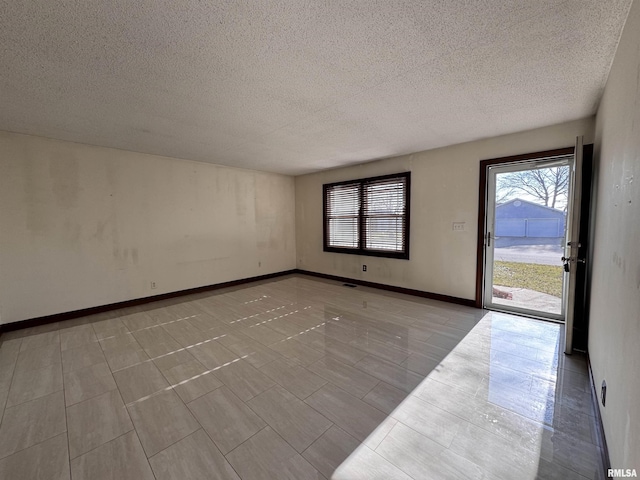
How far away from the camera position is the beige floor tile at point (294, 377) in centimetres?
201

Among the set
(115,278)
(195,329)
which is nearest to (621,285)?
(195,329)

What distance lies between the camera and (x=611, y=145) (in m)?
1.84

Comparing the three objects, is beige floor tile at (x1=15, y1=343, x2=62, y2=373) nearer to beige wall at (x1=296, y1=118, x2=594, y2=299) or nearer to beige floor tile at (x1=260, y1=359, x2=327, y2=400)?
beige floor tile at (x1=260, y1=359, x2=327, y2=400)

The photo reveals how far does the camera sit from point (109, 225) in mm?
3814

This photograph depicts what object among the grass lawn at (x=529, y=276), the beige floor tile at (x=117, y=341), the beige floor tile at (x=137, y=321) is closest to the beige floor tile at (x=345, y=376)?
the beige floor tile at (x=117, y=341)

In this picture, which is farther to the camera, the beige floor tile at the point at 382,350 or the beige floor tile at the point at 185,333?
→ the beige floor tile at the point at 185,333

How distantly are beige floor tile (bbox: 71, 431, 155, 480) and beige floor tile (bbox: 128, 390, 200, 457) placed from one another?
6 cm

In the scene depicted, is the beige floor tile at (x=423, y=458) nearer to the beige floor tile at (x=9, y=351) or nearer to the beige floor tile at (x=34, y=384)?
the beige floor tile at (x=34, y=384)

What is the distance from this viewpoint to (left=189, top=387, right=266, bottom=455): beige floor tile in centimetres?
157

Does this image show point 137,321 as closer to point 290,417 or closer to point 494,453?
point 290,417

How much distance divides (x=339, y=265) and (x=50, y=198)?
468 cm

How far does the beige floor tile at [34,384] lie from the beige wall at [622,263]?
3.52 metres

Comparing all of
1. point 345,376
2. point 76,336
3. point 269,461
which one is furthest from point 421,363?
point 76,336

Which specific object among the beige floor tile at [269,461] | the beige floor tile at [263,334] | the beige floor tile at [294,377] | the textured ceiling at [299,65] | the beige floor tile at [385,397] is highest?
the textured ceiling at [299,65]
